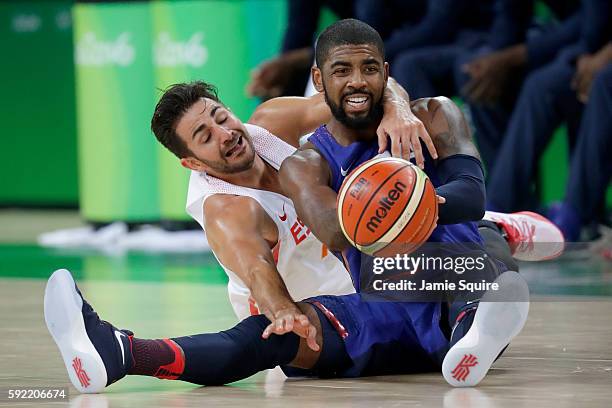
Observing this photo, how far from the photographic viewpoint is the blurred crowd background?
8570mm

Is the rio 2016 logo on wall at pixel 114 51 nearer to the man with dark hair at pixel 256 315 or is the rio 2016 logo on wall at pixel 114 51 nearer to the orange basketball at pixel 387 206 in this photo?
the man with dark hair at pixel 256 315

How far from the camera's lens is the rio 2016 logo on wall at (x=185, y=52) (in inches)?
400

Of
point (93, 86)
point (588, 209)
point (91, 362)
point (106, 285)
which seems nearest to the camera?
point (91, 362)

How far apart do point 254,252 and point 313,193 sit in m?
0.30

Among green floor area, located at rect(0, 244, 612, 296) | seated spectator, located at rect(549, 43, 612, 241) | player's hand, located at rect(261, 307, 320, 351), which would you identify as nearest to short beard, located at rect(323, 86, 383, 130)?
player's hand, located at rect(261, 307, 320, 351)

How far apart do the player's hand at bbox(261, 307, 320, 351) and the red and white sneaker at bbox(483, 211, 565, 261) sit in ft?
4.13

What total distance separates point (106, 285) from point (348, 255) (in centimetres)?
331

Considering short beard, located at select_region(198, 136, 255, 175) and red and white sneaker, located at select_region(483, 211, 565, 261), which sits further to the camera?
red and white sneaker, located at select_region(483, 211, 565, 261)

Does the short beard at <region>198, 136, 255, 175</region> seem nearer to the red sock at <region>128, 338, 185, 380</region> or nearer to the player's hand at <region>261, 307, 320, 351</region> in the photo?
the player's hand at <region>261, 307, 320, 351</region>

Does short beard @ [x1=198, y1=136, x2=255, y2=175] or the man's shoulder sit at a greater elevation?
short beard @ [x1=198, y1=136, x2=255, y2=175]

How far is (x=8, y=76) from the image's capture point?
15.3 meters

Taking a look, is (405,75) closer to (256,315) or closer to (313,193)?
(313,193)

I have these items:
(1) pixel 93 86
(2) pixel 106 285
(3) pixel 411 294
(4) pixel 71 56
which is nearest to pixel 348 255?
(3) pixel 411 294

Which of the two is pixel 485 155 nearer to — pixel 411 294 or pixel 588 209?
pixel 588 209
